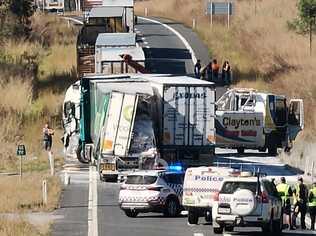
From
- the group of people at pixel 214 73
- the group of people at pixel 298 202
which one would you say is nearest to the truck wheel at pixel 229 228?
the group of people at pixel 298 202

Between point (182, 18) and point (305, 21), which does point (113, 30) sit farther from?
point (182, 18)

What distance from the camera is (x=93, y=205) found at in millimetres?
34219

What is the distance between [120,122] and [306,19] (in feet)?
120

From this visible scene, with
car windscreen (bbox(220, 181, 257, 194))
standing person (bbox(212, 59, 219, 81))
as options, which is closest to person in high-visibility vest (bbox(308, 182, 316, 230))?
car windscreen (bbox(220, 181, 257, 194))

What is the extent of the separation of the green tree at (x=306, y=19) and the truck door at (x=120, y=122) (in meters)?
34.3

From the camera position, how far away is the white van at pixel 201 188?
29.1 metres

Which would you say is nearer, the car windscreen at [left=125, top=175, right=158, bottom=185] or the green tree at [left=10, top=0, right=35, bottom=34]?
the car windscreen at [left=125, top=175, right=158, bottom=185]

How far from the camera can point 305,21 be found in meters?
73.4

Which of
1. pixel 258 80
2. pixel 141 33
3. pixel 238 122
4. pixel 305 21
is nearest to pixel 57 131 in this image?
pixel 238 122

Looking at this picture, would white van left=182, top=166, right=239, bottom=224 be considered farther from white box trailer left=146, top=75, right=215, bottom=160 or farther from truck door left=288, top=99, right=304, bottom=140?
truck door left=288, top=99, right=304, bottom=140

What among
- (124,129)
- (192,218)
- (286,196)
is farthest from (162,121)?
(286,196)

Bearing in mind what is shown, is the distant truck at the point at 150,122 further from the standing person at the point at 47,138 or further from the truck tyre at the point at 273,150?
the truck tyre at the point at 273,150

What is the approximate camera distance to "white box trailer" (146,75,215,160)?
3991 cm

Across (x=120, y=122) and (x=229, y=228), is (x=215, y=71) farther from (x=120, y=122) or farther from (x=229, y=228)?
(x=229, y=228)
